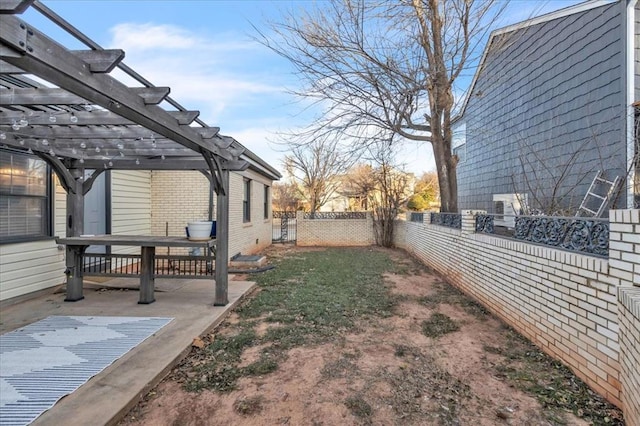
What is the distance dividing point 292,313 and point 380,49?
540cm

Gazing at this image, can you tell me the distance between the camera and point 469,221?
5984 mm

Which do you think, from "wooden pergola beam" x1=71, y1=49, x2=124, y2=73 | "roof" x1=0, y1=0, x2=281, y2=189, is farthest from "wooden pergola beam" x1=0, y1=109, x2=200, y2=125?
"wooden pergola beam" x1=71, y1=49, x2=124, y2=73

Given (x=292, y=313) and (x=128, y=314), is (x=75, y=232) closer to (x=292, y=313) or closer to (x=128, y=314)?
(x=128, y=314)

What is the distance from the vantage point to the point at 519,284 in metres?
4.09

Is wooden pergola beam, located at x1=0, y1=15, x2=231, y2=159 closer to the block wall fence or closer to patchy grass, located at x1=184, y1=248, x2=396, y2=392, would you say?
patchy grass, located at x1=184, y1=248, x2=396, y2=392

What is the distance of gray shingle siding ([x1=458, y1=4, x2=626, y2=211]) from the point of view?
6.72m

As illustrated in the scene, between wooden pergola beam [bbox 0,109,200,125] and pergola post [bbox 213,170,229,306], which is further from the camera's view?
pergola post [bbox 213,170,229,306]

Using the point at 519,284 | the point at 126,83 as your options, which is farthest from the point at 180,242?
the point at 519,284

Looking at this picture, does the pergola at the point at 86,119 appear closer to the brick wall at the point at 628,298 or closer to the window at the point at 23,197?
the window at the point at 23,197

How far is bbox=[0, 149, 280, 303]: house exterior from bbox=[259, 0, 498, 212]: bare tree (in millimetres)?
2801

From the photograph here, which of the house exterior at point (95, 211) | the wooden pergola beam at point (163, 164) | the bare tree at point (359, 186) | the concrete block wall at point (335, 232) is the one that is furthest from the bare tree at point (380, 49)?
the concrete block wall at point (335, 232)

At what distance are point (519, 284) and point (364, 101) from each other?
202 inches

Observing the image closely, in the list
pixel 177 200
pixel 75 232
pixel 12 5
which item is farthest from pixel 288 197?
pixel 12 5

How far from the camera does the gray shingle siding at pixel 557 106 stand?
6.72m
